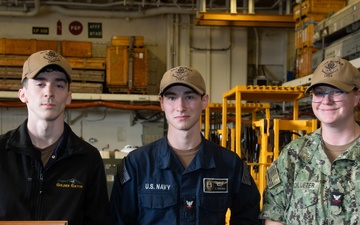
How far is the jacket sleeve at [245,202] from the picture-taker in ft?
8.79

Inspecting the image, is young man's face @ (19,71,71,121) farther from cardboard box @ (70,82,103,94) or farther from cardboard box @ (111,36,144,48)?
cardboard box @ (111,36,144,48)

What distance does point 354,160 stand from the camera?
7.97 ft

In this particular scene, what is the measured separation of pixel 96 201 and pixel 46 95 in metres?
0.67

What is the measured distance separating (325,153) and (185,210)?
0.84 meters

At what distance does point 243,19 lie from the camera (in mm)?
9852

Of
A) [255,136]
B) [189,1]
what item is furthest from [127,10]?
[255,136]

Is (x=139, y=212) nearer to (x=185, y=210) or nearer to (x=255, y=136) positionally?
(x=185, y=210)

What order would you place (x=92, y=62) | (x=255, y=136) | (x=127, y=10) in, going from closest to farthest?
(x=255, y=136) < (x=92, y=62) < (x=127, y=10)

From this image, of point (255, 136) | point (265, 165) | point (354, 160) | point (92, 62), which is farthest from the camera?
point (92, 62)

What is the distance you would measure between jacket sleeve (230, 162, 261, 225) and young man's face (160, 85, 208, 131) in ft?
1.37

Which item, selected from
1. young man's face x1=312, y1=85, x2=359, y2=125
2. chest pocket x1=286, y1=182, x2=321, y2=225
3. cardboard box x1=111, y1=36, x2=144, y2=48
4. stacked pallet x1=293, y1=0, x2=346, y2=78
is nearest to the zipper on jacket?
chest pocket x1=286, y1=182, x2=321, y2=225

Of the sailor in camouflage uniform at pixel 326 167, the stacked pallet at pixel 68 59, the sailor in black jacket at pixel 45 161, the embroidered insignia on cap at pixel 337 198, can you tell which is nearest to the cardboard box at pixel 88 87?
the stacked pallet at pixel 68 59

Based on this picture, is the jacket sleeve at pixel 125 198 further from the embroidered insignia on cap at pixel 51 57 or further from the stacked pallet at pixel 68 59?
the stacked pallet at pixel 68 59

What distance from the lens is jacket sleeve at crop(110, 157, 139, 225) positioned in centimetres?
260
